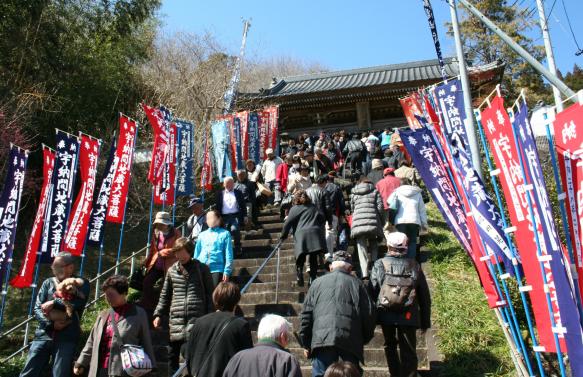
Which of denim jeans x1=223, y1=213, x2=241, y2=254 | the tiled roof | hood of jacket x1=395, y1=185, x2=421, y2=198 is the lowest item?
denim jeans x1=223, y1=213, x2=241, y2=254

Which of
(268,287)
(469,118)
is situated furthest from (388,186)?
(268,287)

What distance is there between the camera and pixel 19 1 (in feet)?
47.6

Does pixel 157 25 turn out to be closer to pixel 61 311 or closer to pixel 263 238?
pixel 263 238

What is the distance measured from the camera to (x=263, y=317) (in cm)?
416

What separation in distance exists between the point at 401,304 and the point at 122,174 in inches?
255

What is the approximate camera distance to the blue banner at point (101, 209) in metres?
9.43

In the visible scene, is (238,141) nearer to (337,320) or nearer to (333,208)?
(333,208)

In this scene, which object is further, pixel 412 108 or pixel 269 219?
pixel 412 108

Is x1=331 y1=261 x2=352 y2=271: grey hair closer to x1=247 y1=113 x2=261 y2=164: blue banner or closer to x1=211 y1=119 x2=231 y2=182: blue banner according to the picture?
x1=211 y1=119 x2=231 y2=182: blue banner

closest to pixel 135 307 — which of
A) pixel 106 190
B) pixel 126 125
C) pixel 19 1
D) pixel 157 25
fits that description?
pixel 106 190

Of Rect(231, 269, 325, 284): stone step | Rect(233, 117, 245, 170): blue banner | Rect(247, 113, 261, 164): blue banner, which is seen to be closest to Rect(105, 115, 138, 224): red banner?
Rect(231, 269, 325, 284): stone step

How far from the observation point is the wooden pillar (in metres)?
22.5

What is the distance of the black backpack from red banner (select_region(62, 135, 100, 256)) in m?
5.59

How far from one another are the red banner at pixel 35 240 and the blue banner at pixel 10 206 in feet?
0.85
